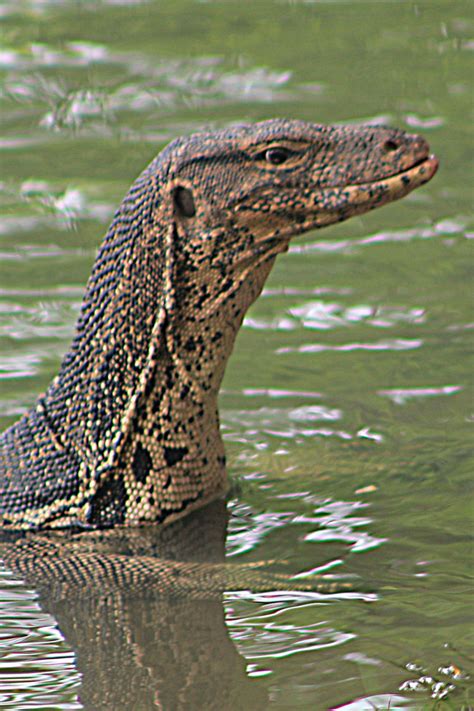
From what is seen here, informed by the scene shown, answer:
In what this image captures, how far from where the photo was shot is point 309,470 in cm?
868

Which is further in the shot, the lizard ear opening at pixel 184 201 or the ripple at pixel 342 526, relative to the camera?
the ripple at pixel 342 526

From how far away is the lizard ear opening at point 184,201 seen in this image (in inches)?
283

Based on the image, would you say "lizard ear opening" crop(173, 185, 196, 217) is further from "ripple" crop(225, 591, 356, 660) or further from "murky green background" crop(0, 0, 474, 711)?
"ripple" crop(225, 591, 356, 660)

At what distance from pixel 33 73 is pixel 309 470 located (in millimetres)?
9097

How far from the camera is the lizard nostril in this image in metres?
6.82

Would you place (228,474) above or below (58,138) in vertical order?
below

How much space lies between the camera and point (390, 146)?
269 inches

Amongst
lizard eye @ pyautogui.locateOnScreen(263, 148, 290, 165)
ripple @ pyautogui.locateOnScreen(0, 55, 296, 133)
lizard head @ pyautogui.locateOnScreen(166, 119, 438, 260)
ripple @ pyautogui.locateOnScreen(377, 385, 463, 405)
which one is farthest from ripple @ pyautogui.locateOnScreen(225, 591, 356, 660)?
ripple @ pyautogui.locateOnScreen(0, 55, 296, 133)

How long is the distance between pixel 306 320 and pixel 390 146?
419 centimetres

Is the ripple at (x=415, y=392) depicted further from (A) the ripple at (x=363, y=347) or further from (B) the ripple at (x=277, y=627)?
(B) the ripple at (x=277, y=627)

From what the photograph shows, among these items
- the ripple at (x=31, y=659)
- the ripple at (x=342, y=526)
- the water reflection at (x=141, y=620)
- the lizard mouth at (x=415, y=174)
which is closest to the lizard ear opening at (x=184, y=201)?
the lizard mouth at (x=415, y=174)

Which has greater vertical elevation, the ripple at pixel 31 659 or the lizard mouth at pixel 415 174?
the lizard mouth at pixel 415 174

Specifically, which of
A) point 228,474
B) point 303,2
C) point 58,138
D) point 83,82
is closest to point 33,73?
point 83,82

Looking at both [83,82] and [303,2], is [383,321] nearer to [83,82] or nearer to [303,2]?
[83,82]
